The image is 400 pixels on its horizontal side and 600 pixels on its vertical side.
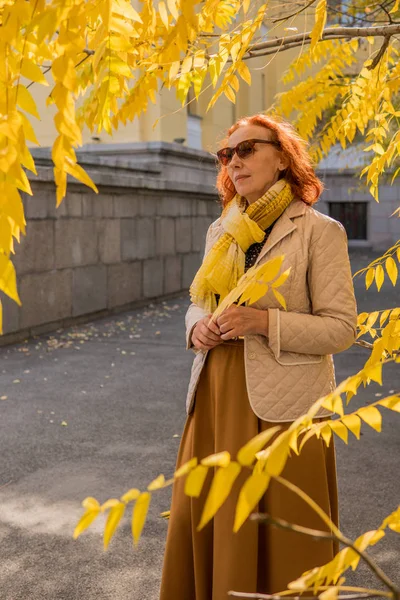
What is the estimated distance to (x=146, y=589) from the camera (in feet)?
12.5

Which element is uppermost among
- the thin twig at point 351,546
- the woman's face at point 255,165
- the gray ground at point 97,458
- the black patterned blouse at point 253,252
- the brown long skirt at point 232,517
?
the woman's face at point 255,165

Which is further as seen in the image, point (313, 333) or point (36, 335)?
point (36, 335)

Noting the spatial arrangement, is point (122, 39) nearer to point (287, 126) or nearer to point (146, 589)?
point (287, 126)

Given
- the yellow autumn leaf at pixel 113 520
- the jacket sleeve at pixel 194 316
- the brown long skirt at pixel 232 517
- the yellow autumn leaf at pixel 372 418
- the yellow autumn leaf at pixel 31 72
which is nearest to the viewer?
the yellow autumn leaf at pixel 113 520

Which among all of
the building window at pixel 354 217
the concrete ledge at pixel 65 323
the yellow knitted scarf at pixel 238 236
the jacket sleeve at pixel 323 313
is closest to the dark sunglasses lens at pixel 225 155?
the yellow knitted scarf at pixel 238 236

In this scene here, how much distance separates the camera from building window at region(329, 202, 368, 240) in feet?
92.8

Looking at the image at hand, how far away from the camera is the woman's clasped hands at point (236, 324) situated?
2.98 meters

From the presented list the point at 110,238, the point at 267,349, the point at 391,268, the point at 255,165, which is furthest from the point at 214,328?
the point at 110,238

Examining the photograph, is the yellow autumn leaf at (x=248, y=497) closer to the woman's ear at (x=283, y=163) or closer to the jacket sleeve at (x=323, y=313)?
the jacket sleeve at (x=323, y=313)

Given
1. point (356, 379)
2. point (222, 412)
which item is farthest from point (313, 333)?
point (356, 379)

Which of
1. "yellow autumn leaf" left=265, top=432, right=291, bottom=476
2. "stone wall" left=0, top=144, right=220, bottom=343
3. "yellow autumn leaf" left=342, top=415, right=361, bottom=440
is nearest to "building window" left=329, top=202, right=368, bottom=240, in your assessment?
"stone wall" left=0, top=144, right=220, bottom=343

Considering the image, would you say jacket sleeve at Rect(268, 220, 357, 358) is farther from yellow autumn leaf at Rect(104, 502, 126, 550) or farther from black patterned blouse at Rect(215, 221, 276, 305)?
yellow autumn leaf at Rect(104, 502, 126, 550)

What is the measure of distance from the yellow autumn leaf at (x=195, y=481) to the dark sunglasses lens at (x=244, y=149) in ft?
6.19

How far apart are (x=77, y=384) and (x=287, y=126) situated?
5.47 m
